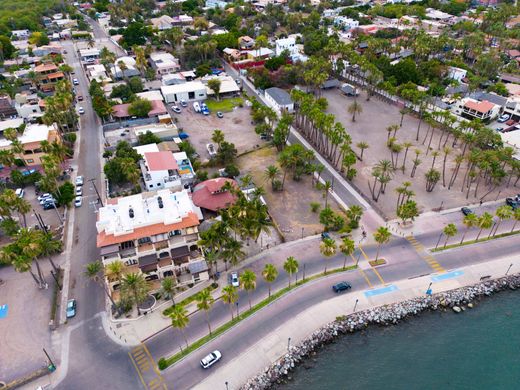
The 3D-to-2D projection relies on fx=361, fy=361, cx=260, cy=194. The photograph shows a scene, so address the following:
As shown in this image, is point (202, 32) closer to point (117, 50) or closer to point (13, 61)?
point (117, 50)

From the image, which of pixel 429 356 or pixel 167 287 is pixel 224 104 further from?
pixel 429 356

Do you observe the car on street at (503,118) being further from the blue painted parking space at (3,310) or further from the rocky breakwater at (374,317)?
the blue painted parking space at (3,310)

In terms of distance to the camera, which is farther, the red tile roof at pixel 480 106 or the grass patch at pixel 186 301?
the red tile roof at pixel 480 106

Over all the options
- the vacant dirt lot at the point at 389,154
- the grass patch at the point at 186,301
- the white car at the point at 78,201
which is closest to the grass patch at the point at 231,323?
the grass patch at the point at 186,301

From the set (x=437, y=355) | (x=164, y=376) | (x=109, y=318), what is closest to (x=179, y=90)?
(x=109, y=318)

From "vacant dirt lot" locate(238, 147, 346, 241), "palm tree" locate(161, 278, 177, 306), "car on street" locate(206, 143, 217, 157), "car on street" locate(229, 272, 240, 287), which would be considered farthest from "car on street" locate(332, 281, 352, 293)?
"car on street" locate(206, 143, 217, 157)
